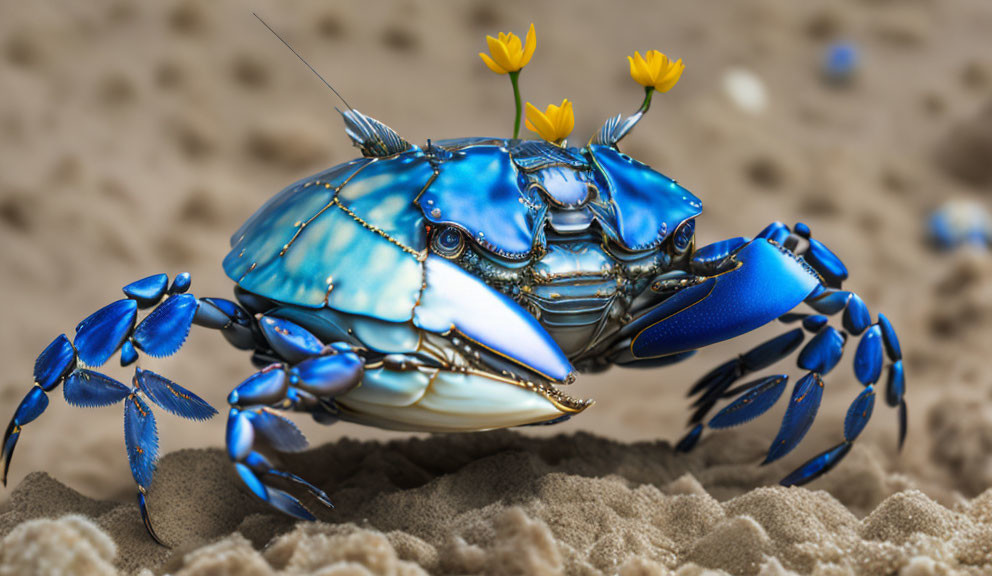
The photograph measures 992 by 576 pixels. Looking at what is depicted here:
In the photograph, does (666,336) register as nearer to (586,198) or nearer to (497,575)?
(586,198)

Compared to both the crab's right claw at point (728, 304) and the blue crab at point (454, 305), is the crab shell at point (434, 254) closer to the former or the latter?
the blue crab at point (454, 305)

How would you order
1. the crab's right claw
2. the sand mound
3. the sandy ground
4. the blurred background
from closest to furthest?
the sand mound → the sandy ground → the crab's right claw → the blurred background

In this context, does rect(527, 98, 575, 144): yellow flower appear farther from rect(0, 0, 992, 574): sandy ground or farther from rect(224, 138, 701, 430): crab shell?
rect(0, 0, 992, 574): sandy ground

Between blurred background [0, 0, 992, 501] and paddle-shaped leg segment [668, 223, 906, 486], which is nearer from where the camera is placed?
paddle-shaped leg segment [668, 223, 906, 486]

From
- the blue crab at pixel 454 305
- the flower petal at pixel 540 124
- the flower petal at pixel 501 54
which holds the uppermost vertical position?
the flower petal at pixel 501 54

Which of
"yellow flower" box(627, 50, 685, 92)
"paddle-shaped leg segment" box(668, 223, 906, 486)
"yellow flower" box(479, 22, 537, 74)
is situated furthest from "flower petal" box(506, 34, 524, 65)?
"paddle-shaped leg segment" box(668, 223, 906, 486)

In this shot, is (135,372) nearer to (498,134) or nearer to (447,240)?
(447,240)

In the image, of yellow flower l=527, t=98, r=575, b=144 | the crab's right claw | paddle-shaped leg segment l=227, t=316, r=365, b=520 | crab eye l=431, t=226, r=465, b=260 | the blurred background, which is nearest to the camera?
paddle-shaped leg segment l=227, t=316, r=365, b=520

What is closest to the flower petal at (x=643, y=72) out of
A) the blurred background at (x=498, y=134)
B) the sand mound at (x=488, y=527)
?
the sand mound at (x=488, y=527)
